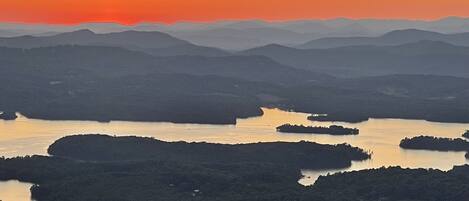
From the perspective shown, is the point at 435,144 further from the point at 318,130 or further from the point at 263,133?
the point at 263,133

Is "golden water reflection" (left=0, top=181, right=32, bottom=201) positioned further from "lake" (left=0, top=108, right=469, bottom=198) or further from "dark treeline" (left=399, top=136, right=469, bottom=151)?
"dark treeline" (left=399, top=136, right=469, bottom=151)

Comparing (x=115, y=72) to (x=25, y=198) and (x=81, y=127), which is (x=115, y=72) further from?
(x=25, y=198)

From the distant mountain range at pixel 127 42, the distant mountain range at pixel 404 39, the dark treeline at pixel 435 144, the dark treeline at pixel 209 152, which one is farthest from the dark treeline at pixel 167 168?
the distant mountain range at pixel 404 39

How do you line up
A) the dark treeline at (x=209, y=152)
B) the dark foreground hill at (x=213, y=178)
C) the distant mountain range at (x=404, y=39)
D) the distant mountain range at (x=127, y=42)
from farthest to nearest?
1. the distant mountain range at (x=404, y=39)
2. the distant mountain range at (x=127, y=42)
3. the dark treeline at (x=209, y=152)
4. the dark foreground hill at (x=213, y=178)

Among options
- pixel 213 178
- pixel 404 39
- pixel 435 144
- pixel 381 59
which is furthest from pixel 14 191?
pixel 404 39

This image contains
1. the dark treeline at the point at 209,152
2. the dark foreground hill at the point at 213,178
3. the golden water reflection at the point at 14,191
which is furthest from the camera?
the dark treeline at the point at 209,152

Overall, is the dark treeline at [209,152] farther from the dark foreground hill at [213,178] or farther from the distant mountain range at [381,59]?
the distant mountain range at [381,59]

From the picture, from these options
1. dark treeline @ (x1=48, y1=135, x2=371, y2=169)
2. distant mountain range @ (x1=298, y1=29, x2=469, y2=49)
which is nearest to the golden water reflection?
dark treeline @ (x1=48, y1=135, x2=371, y2=169)
